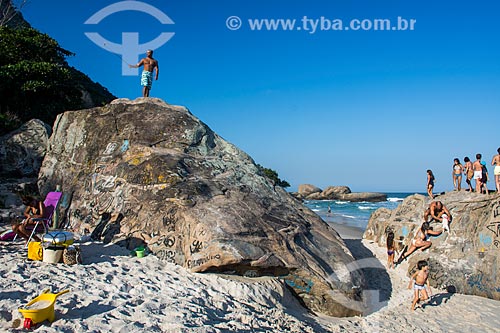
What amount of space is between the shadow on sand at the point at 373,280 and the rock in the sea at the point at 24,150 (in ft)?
35.3

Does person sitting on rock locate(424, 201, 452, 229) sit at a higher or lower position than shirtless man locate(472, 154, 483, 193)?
lower

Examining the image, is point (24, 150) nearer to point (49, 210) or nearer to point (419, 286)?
point (49, 210)

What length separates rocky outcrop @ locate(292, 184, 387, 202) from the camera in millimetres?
65188

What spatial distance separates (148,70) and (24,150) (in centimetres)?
531

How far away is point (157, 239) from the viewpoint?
7777mm

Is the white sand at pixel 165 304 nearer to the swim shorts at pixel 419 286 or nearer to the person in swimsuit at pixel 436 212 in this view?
the swim shorts at pixel 419 286

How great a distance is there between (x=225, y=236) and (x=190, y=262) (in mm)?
806

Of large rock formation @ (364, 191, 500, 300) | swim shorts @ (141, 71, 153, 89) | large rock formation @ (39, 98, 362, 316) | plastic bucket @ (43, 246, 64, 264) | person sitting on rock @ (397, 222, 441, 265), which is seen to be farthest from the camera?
swim shorts @ (141, 71, 153, 89)

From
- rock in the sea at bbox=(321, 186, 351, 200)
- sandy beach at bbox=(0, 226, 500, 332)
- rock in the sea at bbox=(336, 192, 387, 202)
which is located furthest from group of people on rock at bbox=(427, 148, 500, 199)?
rock in the sea at bbox=(321, 186, 351, 200)

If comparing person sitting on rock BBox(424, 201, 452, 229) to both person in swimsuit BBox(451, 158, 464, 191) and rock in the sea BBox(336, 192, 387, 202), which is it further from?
rock in the sea BBox(336, 192, 387, 202)

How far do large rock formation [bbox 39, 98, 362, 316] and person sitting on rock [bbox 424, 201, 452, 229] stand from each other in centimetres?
364

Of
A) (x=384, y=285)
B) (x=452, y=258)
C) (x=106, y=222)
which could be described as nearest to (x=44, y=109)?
(x=106, y=222)

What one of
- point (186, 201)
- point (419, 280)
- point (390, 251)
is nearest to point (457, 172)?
point (390, 251)

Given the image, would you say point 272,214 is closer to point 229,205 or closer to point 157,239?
point 229,205
